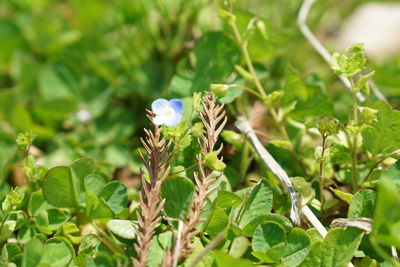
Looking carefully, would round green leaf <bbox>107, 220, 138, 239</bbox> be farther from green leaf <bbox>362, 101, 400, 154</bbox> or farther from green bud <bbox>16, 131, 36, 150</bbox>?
green leaf <bbox>362, 101, 400, 154</bbox>

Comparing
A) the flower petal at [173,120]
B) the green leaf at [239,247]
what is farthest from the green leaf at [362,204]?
the flower petal at [173,120]

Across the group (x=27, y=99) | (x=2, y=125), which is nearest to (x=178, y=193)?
(x=2, y=125)

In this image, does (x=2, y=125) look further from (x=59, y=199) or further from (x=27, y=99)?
(x=59, y=199)

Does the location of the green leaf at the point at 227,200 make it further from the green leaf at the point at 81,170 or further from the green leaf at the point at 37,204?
the green leaf at the point at 37,204

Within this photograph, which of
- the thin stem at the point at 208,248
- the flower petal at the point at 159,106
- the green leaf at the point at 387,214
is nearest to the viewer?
the green leaf at the point at 387,214

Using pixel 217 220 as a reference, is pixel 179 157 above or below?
above

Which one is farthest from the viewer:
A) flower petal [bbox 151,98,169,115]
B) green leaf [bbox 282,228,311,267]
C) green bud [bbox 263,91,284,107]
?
green bud [bbox 263,91,284,107]

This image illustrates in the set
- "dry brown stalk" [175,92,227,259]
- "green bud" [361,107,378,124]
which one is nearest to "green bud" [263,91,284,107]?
"dry brown stalk" [175,92,227,259]
